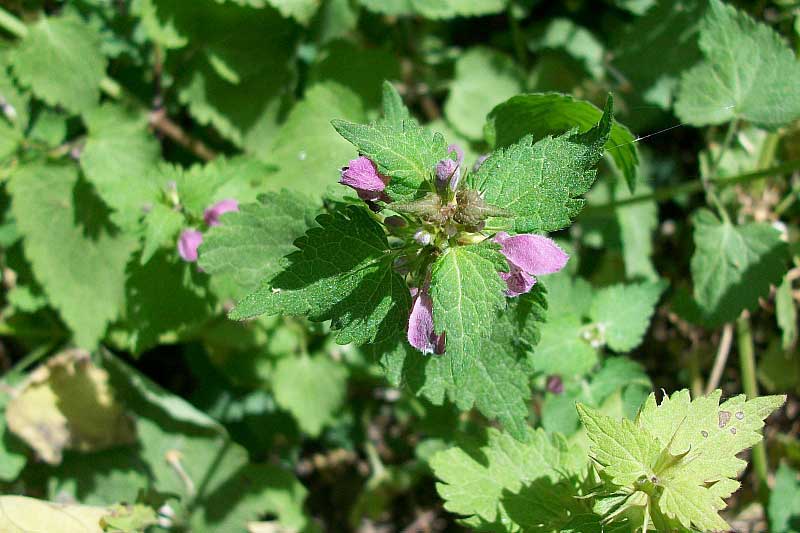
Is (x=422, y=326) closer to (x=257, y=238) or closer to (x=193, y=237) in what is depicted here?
(x=257, y=238)

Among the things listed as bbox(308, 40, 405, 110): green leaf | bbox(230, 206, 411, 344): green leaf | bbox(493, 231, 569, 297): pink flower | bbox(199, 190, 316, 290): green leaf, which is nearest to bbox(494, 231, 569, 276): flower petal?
bbox(493, 231, 569, 297): pink flower

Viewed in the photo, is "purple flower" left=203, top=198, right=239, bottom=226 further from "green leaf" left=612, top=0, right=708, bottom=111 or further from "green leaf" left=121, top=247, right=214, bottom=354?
"green leaf" left=612, top=0, right=708, bottom=111

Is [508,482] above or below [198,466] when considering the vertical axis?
above

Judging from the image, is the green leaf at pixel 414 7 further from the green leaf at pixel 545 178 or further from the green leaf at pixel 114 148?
the green leaf at pixel 545 178

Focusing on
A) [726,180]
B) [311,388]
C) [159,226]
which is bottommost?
[311,388]

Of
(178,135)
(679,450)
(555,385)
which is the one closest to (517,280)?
(679,450)

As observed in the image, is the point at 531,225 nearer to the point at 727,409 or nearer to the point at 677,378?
the point at 727,409

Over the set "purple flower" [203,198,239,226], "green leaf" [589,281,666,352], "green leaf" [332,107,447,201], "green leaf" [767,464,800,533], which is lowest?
"green leaf" [767,464,800,533]
